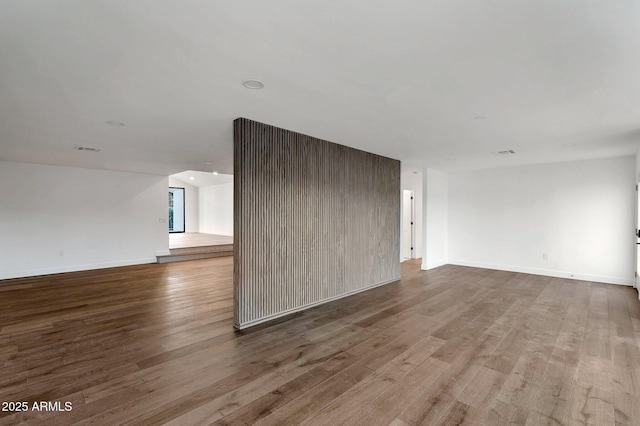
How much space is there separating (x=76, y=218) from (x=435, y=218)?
27.9 ft

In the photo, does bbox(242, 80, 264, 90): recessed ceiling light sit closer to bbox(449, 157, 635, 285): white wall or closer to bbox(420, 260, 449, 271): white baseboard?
bbox(420, 260, 449, 271): white baseboard

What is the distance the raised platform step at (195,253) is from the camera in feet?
27.3

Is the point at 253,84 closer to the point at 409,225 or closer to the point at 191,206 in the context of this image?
the point at 409,225

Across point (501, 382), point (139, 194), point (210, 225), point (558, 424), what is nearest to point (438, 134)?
point (501, 382)

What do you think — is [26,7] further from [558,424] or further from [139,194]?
[139,194]

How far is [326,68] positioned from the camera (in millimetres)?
2242

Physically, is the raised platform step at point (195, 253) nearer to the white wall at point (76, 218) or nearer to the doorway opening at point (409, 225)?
A: the white wall at point (76, 218)

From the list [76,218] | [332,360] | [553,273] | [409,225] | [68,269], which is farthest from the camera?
[409,225]

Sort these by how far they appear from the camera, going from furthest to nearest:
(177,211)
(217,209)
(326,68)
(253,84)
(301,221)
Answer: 1. (177,211)
2. (217,209)
3. (301,221)
4. (253,84)
5. (326,68)

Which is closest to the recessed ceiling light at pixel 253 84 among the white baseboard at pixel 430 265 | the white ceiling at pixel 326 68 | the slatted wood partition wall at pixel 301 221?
the white ceiling at pixel 326 68

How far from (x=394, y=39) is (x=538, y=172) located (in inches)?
253

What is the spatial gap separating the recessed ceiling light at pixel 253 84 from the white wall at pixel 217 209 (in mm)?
10437

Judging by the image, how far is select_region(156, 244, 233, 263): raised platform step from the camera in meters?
8.34

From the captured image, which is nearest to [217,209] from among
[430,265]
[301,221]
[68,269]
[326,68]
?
[68,269]
